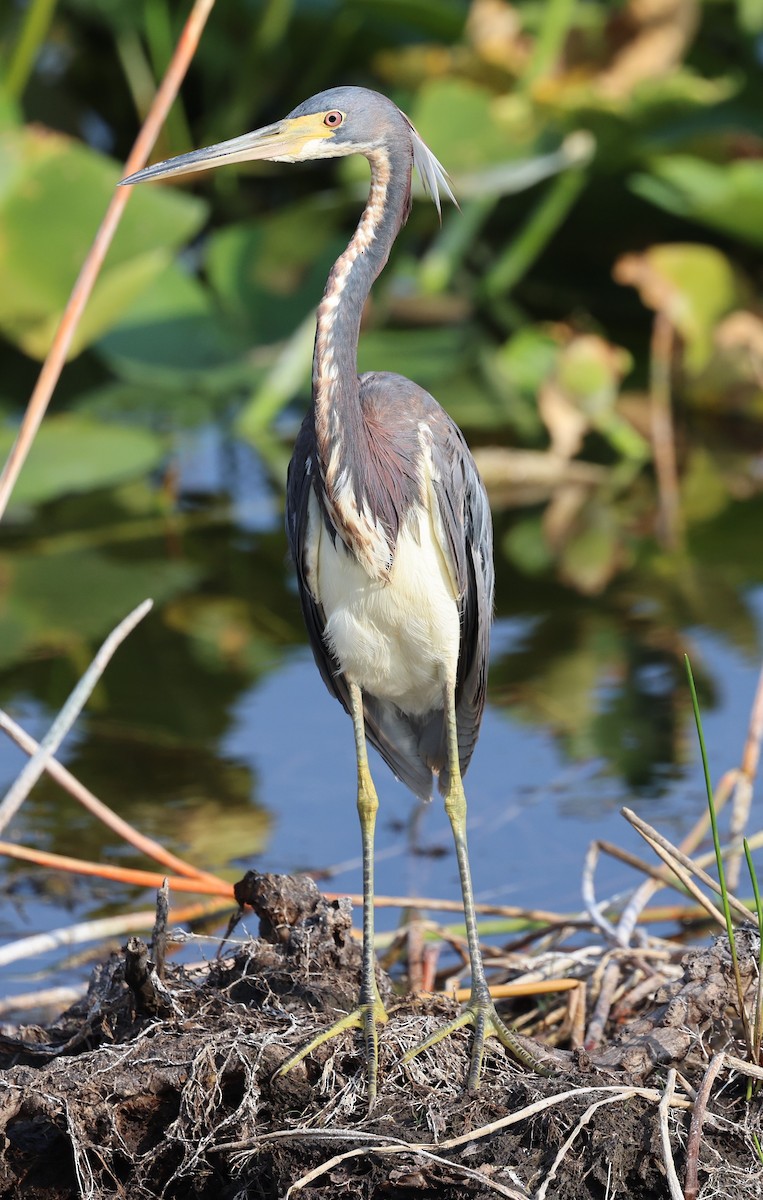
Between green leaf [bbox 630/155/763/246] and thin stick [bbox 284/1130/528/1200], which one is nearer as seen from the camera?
thin stick [bbox 284/1130/528/1200]

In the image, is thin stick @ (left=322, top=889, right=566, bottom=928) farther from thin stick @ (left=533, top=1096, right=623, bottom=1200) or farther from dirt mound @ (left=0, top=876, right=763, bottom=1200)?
thin stick @ (left=533, top=1096, right=623, bottom=1200)

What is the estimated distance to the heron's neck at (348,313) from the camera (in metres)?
2.90

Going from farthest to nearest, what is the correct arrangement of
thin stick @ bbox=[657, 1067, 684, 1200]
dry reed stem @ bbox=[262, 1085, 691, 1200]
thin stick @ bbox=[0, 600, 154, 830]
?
1. thin stick @ bbox=[0, 600, 154, 830]
2. dry reed stem @ bbox=[262, 1085, 691, 1200]
3. thin stick @ bbox=[657, 1067, 684, 1200]

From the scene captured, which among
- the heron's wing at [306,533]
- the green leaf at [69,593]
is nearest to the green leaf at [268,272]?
the green leaf at [69,593]

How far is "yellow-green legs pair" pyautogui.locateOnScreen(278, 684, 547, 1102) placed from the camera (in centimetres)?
280

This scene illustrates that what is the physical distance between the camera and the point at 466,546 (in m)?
3.24

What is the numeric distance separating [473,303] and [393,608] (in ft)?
23.3

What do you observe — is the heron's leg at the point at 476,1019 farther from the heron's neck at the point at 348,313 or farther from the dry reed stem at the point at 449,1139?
the heron's neck at the point at 348,313

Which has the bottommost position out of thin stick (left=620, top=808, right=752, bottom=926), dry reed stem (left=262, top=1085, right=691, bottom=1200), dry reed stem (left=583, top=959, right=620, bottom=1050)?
dry reed stem (left=262, top=1085, right=691, bottom=1200)

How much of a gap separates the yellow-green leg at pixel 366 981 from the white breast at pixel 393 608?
97 millimetres

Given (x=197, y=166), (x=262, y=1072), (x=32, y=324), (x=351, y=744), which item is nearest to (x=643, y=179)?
(x=32, y=324)

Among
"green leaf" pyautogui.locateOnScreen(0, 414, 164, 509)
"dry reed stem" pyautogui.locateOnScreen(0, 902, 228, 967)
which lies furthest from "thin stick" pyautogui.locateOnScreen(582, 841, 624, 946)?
"green leaf" pyautogui.locateOnScreen(0, 414, 164, 509)

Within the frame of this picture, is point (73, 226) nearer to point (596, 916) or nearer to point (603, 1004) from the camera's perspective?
point (596, 916)

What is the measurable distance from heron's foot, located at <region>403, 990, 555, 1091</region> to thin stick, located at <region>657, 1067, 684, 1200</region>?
297 mm
